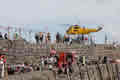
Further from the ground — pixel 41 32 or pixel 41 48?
pixel 41 32

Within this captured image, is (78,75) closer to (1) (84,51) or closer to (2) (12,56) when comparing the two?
(2) (12,56)

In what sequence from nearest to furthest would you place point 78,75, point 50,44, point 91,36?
point 78,75
point 50,44
point 91,36

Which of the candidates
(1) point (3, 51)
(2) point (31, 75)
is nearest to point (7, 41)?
(1) point (3, 51)

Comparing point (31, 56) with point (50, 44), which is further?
point (50, 44)

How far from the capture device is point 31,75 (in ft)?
18.9

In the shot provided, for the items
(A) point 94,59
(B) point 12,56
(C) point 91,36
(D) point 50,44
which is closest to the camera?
(B) point 12,56

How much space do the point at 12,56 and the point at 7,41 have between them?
163 cm

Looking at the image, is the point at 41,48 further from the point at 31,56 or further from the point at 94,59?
the point at 94,59

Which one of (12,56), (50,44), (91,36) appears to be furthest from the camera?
(91,36)

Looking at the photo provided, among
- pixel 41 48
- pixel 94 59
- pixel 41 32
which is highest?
pixel 41 32

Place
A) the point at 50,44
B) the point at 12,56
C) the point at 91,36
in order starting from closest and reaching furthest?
the point at 12,56
the point at 50,44
the point at 91,36

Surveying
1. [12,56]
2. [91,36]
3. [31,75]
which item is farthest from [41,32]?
[31,75]

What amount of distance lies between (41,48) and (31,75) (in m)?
8.66

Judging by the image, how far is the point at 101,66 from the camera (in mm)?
5473
